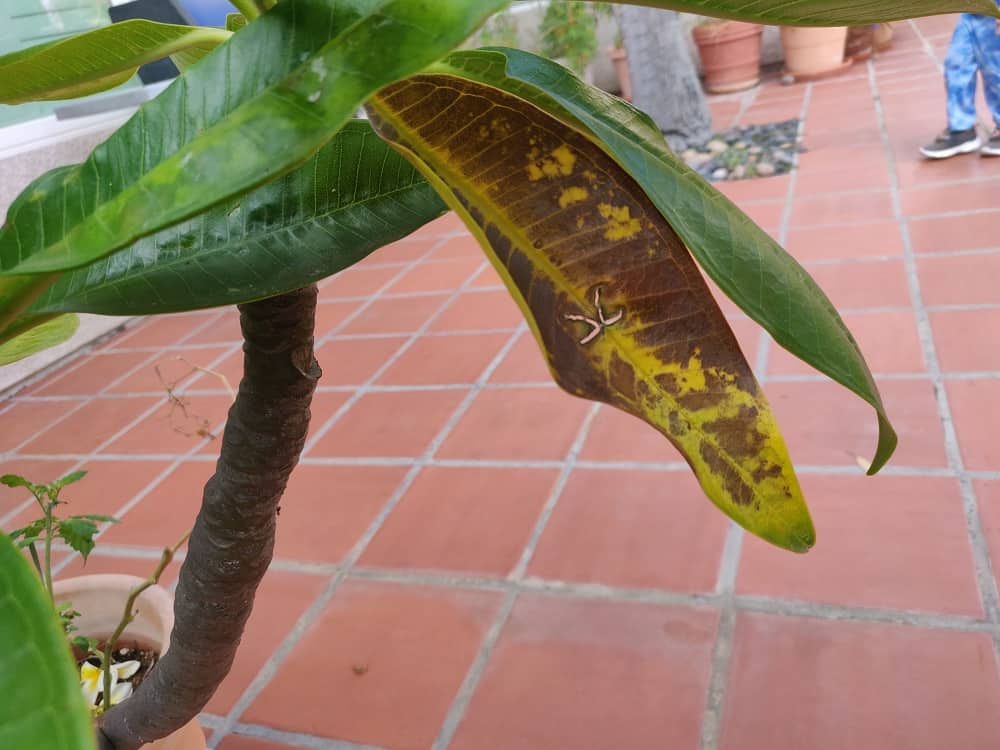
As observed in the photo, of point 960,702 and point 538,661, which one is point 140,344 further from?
point 960,702

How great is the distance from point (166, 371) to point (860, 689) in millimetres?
2137

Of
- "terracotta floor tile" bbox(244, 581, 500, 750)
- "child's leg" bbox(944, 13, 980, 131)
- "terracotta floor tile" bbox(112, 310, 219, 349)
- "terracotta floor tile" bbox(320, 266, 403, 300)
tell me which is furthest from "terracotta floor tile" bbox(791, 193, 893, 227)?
"terracotta floor tile" bbox(112, 310, 219, 349)

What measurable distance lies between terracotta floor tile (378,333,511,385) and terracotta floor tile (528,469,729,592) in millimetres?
601

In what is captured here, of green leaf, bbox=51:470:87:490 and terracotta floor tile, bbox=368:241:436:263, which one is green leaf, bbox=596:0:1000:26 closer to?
green leaf, bbox=51:470:87:490

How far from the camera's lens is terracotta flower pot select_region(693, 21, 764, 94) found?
415cm

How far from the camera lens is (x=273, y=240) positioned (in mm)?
441

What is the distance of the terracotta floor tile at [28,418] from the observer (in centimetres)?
234

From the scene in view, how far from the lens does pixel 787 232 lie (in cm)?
240

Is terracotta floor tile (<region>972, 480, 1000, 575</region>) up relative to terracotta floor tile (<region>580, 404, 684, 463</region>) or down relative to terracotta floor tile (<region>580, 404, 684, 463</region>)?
up

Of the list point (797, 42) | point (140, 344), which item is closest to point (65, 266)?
point (140, 344)

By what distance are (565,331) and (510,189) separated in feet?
0.23

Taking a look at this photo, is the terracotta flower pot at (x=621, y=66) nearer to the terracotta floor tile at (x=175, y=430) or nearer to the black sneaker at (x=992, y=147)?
the black sneaker at (x=992, y=147)

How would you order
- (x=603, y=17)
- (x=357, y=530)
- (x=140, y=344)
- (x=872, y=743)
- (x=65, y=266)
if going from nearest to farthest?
(x=65, y=266), (x=872, y=743), (x=357, y=530), (x=140, y=344), (x=603, y=17)

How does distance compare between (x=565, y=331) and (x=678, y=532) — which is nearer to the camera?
(x=565, y=331)
